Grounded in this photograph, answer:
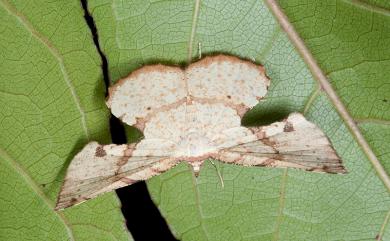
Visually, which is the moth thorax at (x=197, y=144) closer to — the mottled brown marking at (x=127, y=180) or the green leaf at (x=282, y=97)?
the green leaf at (x=282, y=97)

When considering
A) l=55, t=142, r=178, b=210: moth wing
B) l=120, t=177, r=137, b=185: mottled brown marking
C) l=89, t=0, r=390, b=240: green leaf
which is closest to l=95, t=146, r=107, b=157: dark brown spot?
l=55, t=142, r=178, b=210: moth wing

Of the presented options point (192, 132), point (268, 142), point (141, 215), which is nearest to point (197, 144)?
point (192, 132)

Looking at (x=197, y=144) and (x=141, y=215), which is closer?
(x=197, y=144)

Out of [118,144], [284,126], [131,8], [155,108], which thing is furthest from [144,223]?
[131,8]

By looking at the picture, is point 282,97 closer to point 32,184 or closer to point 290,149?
point 290,149

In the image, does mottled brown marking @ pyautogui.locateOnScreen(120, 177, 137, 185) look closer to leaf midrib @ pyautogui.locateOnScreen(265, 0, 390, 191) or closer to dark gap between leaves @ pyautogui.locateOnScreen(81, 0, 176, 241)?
dark gap between leaves @ pyautogui.locateOnScreen(81, 0, 176, 241)

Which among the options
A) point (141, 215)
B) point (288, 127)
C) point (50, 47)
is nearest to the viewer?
point (50, 47)

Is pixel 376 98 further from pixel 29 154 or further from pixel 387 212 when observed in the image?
pixel 29 154

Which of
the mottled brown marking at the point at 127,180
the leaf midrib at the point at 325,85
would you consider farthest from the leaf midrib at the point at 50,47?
the leaf midrib at the point at 325,85
